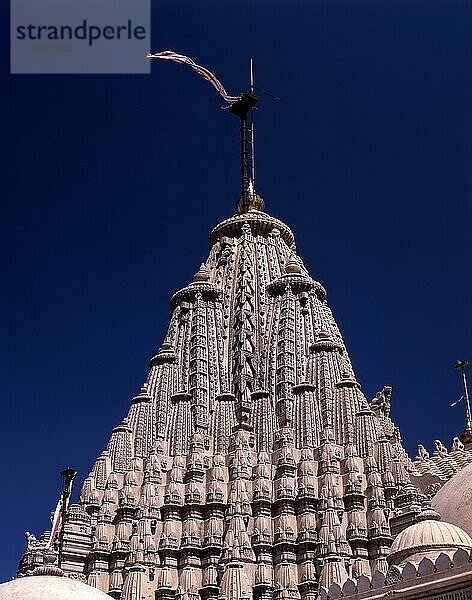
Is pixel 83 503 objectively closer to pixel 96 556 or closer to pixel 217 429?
pixel 96 556

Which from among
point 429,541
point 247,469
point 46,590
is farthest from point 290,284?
point 46,590

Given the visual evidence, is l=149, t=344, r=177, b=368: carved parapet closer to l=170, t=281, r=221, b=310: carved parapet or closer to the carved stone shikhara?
the carved stone shikhara

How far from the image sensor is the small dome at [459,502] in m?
26.6

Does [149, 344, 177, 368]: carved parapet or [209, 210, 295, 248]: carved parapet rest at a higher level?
[209, 210, 295, 248]: carved parapet

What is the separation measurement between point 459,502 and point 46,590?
14048mm

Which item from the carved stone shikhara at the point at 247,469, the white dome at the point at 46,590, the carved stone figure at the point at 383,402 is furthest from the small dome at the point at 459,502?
the carved stone figure at the point at 383,402

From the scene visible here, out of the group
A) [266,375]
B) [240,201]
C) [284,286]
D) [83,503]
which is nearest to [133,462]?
[83,503]

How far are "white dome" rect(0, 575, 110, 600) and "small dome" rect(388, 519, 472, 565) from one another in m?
9.50

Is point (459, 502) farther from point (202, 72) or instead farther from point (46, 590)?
point (202, 72)

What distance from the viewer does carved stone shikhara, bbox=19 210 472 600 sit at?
4241 cm

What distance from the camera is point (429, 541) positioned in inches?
966

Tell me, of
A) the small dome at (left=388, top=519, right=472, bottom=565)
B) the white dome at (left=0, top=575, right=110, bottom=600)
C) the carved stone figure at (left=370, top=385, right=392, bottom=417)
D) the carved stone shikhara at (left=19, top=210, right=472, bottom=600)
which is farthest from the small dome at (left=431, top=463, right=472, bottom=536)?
the carved stone figure at (left=370, top=385, right=392, bottom=417)

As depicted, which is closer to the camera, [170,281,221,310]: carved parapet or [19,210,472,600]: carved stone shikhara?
[19,210,472,600]: carved stone shikhara

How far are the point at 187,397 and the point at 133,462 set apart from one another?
5312 millimetres
